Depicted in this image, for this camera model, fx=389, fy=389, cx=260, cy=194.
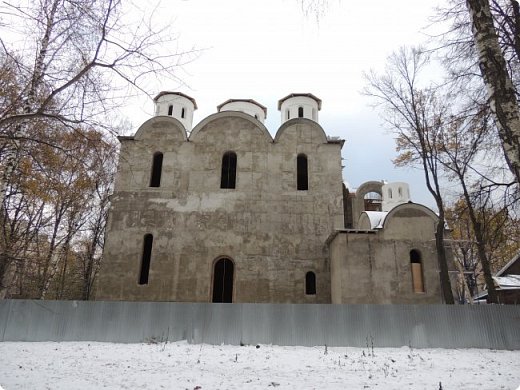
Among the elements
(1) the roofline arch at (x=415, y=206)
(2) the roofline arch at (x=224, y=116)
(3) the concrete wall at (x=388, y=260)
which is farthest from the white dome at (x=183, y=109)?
(1) the roofline arch at (x=415, y=206)

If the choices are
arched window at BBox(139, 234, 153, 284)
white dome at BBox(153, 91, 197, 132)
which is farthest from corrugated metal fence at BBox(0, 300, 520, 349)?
white dome at BBox(153, 91, 197, 132)

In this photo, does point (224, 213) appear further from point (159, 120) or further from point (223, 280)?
point (159, 120)

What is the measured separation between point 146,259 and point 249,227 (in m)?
4.80

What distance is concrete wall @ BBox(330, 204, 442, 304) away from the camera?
14.9 m

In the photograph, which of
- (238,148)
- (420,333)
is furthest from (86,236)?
(420,333)

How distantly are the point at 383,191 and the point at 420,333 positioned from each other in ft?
50.1

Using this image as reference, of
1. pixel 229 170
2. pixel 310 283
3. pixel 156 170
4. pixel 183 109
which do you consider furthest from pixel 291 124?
pixel 183 109

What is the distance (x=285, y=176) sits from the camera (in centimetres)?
1847

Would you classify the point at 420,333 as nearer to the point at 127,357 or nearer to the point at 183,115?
the point at 127,357

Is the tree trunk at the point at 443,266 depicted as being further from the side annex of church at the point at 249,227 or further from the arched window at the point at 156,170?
the arched window at the point at 156,170

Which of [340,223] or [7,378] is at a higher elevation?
[340,223]

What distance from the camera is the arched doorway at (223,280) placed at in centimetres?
1686

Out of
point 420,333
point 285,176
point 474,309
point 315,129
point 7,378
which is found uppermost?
point 315,129

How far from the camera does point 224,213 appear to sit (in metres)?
17.7
